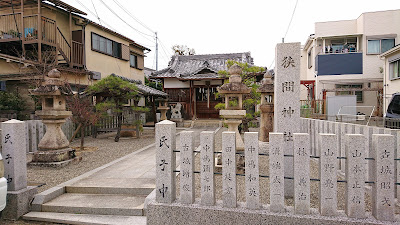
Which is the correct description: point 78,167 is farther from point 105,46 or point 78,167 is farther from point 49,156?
point 105,46

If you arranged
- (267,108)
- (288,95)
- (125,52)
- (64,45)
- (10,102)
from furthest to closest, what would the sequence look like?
(125,52)
(64,45)
(10,102)
(267,108)
(288,95)

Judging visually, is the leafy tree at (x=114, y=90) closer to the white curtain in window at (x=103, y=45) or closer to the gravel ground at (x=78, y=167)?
the gravel ground at (x=78, y=167)

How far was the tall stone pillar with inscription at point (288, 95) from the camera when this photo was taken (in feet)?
14.0

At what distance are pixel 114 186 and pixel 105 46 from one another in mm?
14707

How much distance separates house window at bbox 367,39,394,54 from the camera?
16703 millimetres

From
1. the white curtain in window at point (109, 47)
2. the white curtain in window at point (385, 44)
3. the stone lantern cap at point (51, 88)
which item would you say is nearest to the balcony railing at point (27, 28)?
the white curtain in window at point (109, 47)

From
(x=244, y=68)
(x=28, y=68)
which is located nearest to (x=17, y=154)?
(x=244, y=68)

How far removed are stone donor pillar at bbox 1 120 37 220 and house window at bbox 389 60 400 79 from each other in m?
18.1

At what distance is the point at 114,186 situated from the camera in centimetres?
518

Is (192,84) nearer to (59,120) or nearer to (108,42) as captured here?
(108,42)

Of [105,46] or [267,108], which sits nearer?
[267,108]

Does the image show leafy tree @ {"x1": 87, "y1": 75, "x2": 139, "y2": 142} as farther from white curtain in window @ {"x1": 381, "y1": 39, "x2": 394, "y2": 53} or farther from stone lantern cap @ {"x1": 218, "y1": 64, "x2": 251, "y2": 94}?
white curtain in window @ {"x1": 381, "y1": 39, "x2": 394, "y2": 53}

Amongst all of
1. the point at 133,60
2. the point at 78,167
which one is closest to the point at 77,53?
the point at 133,60

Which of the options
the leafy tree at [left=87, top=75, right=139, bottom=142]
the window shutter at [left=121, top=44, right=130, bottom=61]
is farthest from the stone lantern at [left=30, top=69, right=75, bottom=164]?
the window shutter at [left=121, top=44, right=130, bottom=61]
